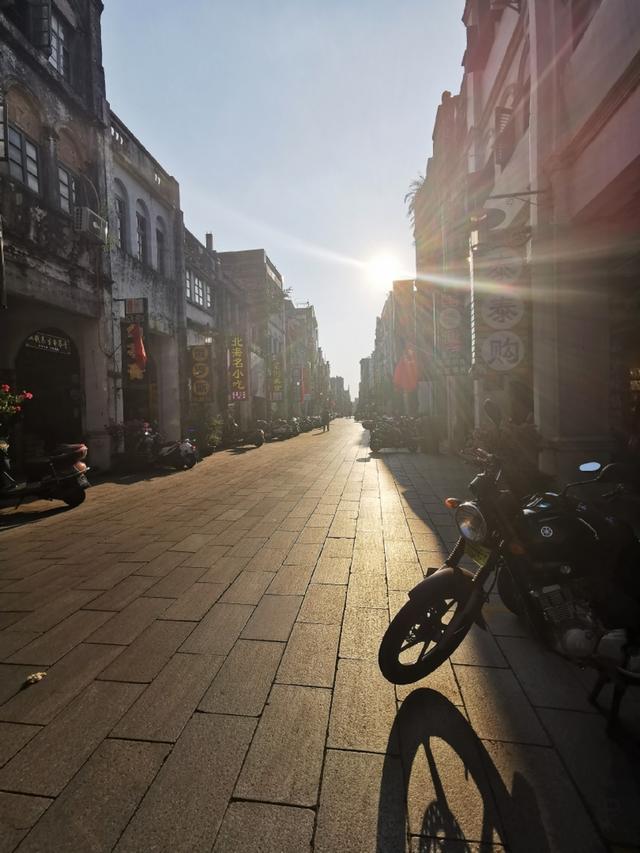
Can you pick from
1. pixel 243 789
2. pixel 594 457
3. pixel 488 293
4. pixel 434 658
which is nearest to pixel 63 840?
pixel 243 789

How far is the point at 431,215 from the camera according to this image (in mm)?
21703

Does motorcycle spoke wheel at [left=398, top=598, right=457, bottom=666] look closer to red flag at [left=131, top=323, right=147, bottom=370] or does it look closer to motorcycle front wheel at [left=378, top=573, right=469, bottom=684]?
motorcycle front wheel at [left=378, top=573, right=469, bottom=684]

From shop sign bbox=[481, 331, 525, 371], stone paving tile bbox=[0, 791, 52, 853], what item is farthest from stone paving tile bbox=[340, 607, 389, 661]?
shop sign bbox=[481, 331, 525, 371]

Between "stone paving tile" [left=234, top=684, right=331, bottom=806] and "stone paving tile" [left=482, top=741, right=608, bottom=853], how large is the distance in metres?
0.72

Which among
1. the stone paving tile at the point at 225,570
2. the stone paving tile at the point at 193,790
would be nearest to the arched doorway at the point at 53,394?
the stone paving tile at the point at 225,570

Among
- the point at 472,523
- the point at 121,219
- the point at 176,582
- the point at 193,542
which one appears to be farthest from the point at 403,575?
the point at 121,219

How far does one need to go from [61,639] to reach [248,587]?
1405 millimetres

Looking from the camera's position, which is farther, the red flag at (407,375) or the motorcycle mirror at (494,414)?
the red flag at (407,375)

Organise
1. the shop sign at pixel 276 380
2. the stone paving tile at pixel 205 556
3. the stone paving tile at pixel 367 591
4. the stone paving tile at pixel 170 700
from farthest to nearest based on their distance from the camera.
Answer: the shop sign at pixel 276 380, the stone paving tile at pixel 205 556, the stone paving tile at pixel 367 591, the stone paving tile at pixel 170 700

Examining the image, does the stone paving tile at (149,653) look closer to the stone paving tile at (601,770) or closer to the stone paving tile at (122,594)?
the stone paving tile at (122,594)

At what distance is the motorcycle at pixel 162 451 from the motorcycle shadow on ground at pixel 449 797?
11.2 metres

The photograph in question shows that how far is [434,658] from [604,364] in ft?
22.9

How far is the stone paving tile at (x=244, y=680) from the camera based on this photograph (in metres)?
2.31

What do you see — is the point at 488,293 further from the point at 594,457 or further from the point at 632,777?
the point at 632,777
